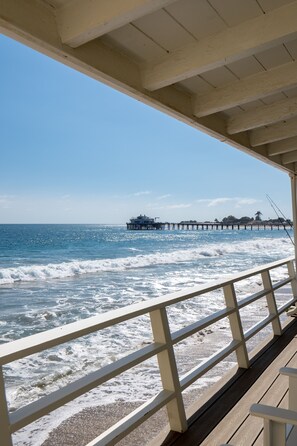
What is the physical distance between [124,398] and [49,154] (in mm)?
35333

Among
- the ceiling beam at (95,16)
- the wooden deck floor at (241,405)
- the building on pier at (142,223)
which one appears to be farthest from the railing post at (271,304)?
the building on pier at (142,223)

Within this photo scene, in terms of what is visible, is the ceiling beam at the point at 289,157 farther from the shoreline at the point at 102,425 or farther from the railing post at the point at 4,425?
the railing post at the point at 4,425

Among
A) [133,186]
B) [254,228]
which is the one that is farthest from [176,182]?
[254,228]

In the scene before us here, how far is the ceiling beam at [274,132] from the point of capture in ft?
8.95

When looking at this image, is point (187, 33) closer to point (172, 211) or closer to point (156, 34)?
point (156, 34)

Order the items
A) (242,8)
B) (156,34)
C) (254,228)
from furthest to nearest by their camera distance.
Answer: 1. (254,228)
2. (156,34)
3. (242,8)

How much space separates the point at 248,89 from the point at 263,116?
0.50 m

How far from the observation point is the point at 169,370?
1.79 meters

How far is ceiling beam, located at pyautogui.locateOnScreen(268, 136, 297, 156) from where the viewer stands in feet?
10.4

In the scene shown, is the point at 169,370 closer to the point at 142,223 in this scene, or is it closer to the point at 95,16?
the point at 95,16

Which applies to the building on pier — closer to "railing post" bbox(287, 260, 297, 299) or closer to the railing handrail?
"railing post" bbox(287, 260, 297, 299)

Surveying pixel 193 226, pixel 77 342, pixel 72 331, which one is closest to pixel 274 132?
pixel 72 331

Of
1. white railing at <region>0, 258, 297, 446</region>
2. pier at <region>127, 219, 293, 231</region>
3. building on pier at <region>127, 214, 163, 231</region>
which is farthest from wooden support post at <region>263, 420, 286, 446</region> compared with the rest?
pier at <region>127, 219, 293, 231</region>

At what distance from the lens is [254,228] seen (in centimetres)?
5628
